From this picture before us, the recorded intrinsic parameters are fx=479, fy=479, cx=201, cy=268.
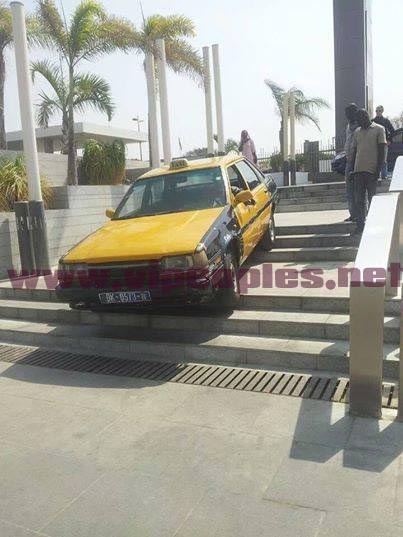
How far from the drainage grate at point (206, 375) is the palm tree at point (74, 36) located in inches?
332

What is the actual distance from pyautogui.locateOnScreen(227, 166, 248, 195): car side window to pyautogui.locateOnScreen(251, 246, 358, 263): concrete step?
1311mm

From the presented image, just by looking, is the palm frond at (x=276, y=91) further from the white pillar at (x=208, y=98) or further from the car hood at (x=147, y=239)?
the car hood at (x=147, y=239)

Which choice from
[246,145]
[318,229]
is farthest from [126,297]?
[246,145]

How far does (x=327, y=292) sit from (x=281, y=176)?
42.3 ft

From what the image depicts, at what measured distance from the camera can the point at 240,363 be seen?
4.78 meters

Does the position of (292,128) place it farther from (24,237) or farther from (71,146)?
(24,237)

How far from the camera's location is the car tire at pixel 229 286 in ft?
16.6

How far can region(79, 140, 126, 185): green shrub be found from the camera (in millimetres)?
12719

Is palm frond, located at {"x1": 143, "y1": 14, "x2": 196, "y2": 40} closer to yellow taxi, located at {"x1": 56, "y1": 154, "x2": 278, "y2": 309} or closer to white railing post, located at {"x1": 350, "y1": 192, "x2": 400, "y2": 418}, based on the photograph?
yellow taxi, located at {"x1": 56, "y1": 154, "x2": 278, "y2": 309}

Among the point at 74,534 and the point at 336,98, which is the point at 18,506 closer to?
the point at 74,534

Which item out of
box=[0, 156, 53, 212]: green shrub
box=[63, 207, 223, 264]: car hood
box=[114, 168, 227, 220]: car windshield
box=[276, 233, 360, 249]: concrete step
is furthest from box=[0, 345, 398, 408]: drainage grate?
box=[0, 156, 53, 212]: green shrub

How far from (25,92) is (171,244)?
4.48 m

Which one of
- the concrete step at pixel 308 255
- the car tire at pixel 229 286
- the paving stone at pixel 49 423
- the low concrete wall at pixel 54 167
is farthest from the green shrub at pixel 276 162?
the paving stone at pixel 49 423

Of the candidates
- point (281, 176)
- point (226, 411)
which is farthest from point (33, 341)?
point (281, 176)
